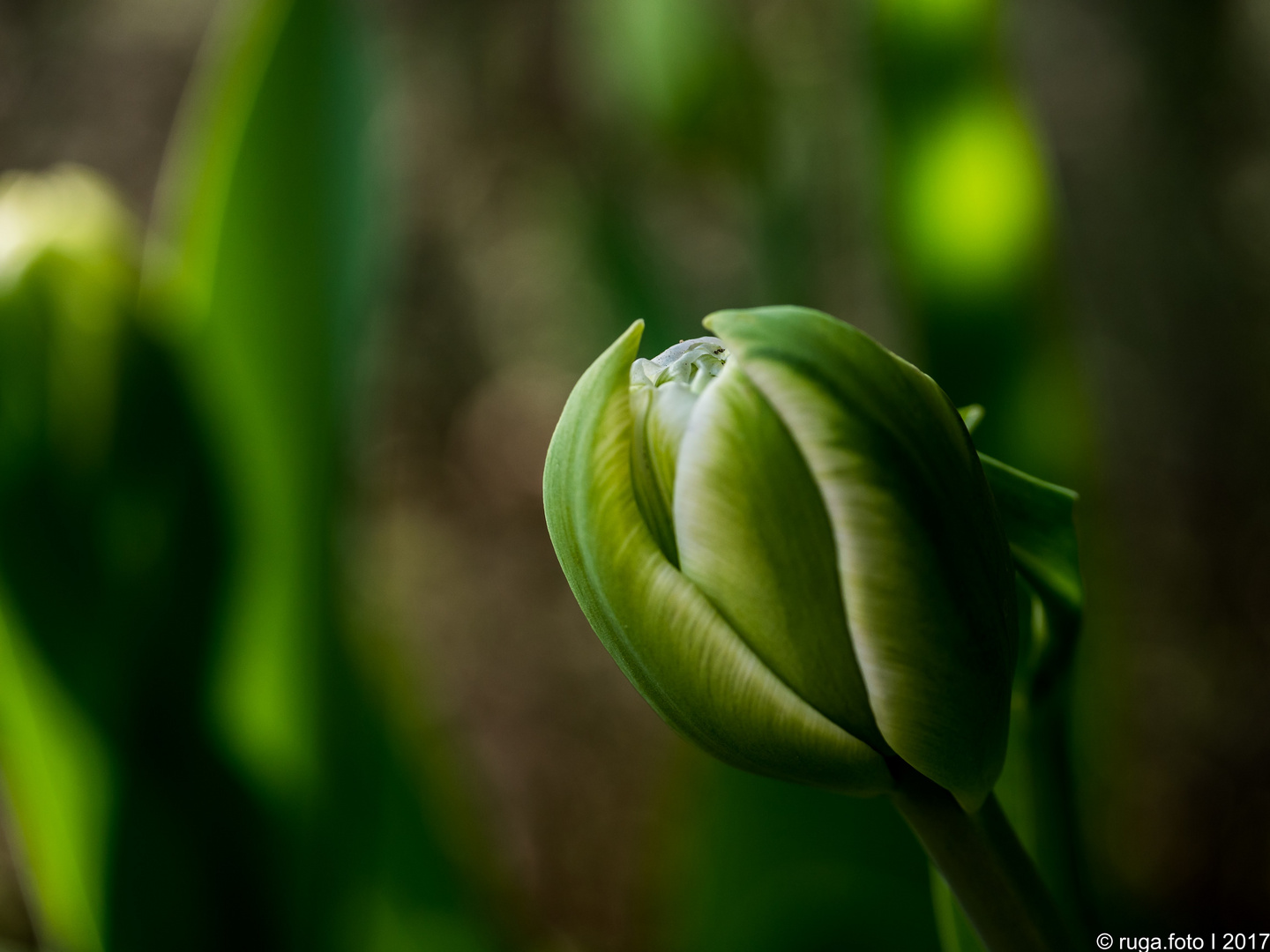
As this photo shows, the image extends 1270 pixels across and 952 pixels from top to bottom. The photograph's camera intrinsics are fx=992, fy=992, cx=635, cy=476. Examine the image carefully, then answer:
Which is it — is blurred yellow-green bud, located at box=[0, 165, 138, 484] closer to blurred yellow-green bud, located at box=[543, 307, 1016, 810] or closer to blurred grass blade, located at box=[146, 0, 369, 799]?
blurred grass blade, located at box=[146, 0, 369, 799]

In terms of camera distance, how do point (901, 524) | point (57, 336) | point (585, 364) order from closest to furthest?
point (901, 524)
point (57, 336)
point (585, 364)

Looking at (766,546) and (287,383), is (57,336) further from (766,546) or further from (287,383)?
(766,546)

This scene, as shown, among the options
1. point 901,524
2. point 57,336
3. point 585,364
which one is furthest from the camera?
point 585,364

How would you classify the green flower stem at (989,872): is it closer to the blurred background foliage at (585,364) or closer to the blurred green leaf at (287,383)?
the blurred background foliage at (585,364)

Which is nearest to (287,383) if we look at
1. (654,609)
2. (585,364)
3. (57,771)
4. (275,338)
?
(275,338)

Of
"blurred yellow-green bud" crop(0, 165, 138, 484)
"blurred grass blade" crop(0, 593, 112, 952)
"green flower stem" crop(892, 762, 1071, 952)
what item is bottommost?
"blurred grass blade" crop(0, 593, 112, 952)

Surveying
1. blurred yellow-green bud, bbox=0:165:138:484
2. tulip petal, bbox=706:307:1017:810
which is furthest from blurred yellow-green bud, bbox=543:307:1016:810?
blurred yellow-green bud, bbox=0:165:138:484

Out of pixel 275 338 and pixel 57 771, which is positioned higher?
pixel 275 338
